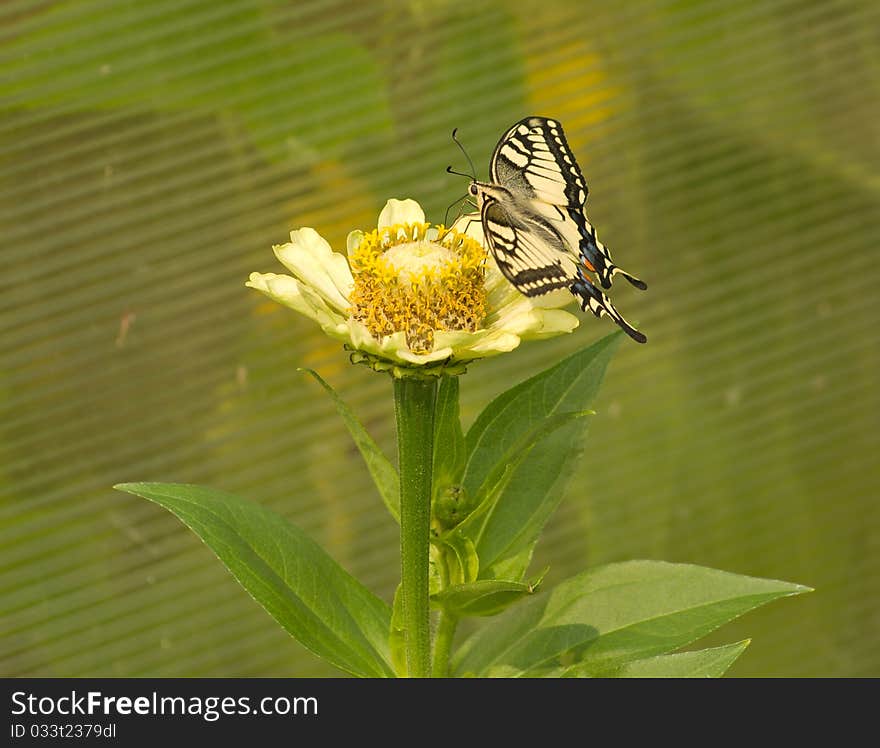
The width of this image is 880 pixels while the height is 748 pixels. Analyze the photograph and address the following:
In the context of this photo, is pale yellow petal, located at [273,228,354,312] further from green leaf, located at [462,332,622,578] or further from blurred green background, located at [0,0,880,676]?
blurred green background, located at [0,0,880,676]

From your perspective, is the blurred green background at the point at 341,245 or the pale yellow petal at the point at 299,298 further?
the blurred green background at the point at 341,245

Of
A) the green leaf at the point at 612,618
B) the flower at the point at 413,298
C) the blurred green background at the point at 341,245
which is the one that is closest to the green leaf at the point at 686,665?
the green leaf at the point at 612,618

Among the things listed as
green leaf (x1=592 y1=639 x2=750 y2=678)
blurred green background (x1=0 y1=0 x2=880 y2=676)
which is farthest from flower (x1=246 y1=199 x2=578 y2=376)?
blurred green background (x1=0 y1=0 x2=880 y2=676)

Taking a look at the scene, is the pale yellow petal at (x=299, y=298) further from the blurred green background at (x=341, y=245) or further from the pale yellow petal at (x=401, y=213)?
the blurred green background at (x=341, y=245)

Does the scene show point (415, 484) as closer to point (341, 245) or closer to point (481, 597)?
point (481, 597)

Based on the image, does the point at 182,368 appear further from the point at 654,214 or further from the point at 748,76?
the point at 748,76

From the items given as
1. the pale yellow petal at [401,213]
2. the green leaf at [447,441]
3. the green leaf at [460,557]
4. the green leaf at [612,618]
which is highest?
the pale yellow petal at [401,213]

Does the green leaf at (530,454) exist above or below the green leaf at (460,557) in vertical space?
above

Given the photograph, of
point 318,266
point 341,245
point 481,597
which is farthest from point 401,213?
point 341,245
